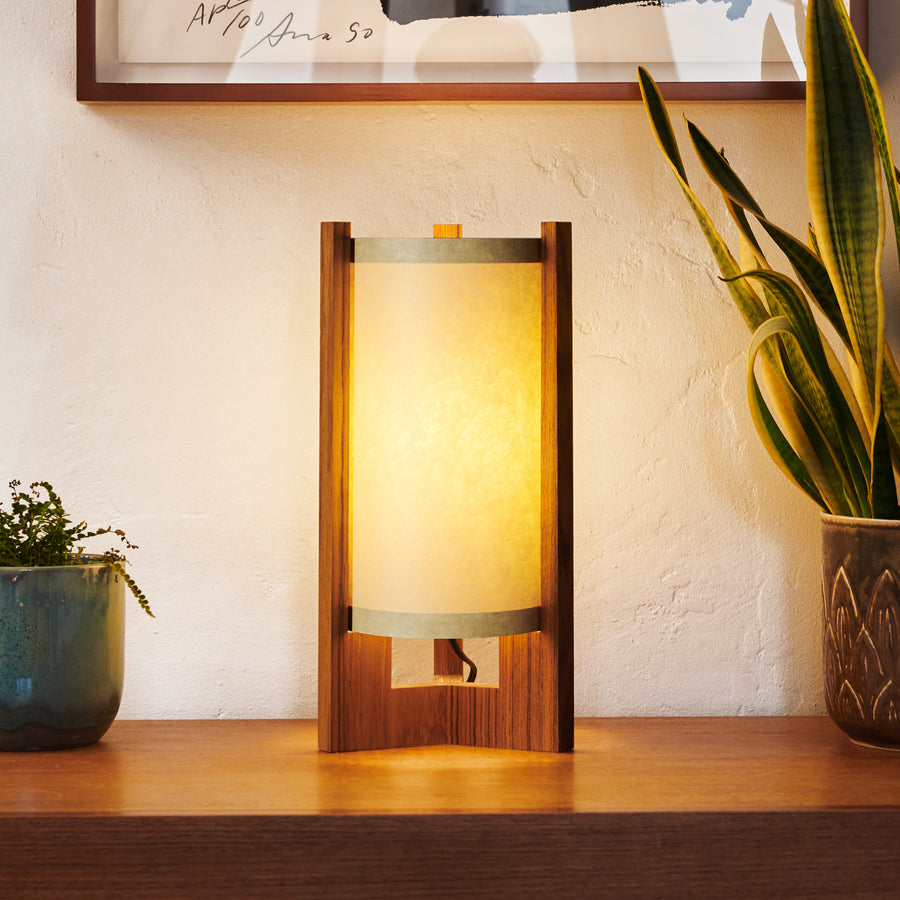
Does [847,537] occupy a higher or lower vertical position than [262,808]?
higher

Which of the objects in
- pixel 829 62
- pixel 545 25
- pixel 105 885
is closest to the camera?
pixel 105 885

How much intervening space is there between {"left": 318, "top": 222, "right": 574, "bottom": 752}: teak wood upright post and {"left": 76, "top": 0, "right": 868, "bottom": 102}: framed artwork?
0.24 metres

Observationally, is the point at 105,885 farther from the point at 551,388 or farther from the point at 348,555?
the point at 551,388

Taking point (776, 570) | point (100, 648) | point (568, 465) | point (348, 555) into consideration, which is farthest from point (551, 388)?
point (100, 648)

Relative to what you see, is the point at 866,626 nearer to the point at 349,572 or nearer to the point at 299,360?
the point at 349,572

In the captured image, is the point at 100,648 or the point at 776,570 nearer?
the point at 100,648

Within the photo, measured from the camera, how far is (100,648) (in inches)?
32.3

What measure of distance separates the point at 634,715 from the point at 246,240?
0.63 m

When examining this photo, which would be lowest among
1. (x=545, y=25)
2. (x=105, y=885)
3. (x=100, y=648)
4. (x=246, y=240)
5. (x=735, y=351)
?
(x=105, y=885)

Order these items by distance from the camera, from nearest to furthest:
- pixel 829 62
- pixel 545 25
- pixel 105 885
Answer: pixel 105 885, pixel 829 62, pixel 545 25

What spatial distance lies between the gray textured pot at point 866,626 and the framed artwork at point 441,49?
0.47 metres
